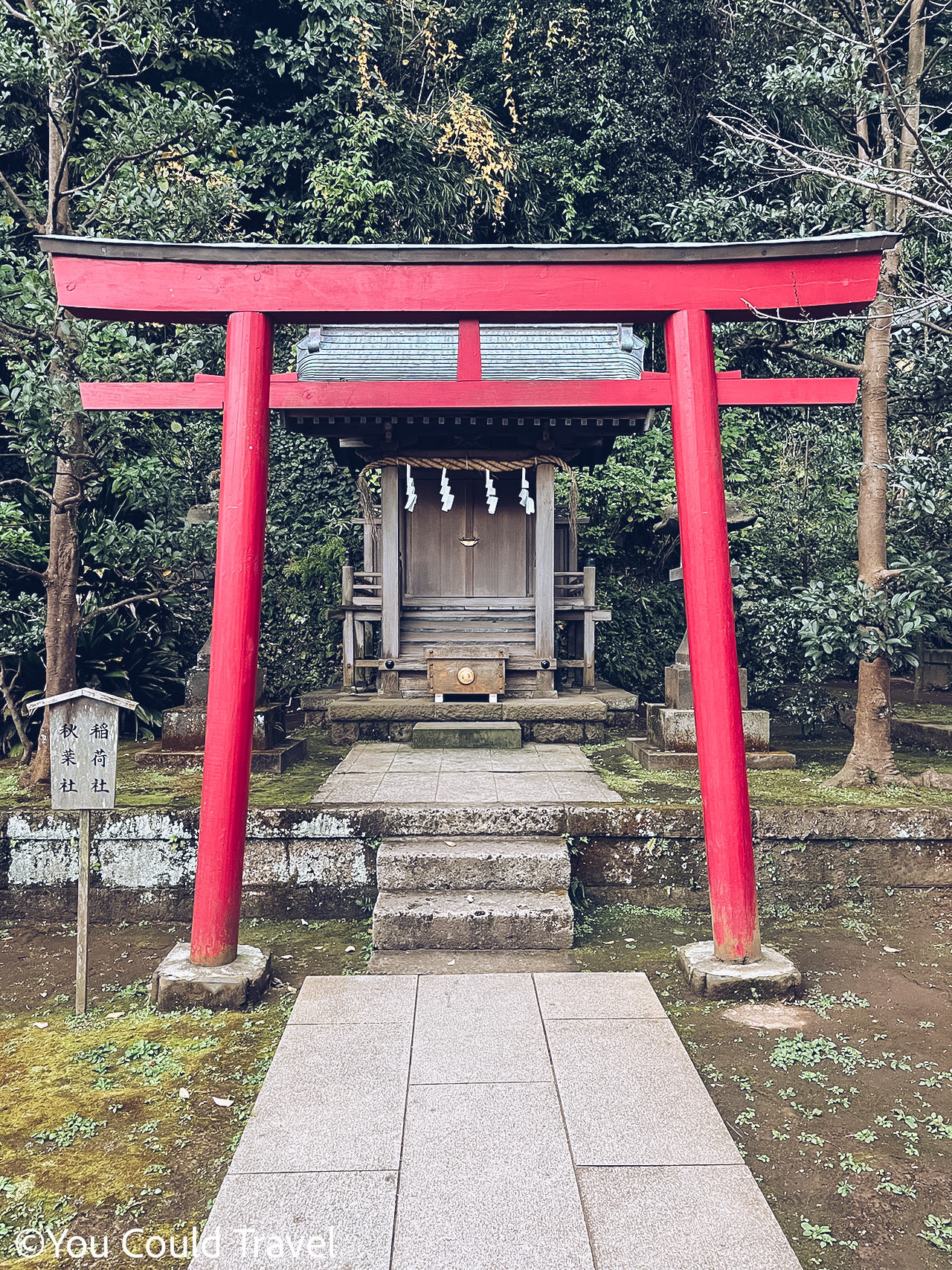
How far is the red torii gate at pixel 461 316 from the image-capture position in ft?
14.5

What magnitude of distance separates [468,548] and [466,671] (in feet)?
5.62

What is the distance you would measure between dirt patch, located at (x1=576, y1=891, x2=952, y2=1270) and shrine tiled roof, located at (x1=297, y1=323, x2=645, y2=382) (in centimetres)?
653

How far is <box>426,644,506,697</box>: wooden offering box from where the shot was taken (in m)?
Answer: 9.42

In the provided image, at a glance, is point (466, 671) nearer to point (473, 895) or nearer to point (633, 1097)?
point (473, 895)

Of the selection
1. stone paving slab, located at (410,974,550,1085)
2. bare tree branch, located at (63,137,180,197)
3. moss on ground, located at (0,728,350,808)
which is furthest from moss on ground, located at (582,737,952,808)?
bare tree branch, located at (63,137,180,197)

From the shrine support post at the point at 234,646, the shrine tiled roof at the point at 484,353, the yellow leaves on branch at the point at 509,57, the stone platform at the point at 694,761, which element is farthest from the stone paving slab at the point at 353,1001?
the yellow leaves on branch at the point at 509,57

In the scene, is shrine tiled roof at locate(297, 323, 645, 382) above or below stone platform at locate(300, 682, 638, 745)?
above

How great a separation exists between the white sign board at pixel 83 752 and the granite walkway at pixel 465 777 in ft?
6.24

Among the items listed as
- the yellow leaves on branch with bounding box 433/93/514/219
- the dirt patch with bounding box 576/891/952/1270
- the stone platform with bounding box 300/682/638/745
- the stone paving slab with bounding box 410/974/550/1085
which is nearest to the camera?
the dirt patch with bounding box 576/891/952/1270

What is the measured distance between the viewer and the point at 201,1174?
296 cm

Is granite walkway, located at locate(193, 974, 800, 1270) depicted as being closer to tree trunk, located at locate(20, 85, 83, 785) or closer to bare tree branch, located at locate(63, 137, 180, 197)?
tree trunk, located at locate(20, 85, 83, 785)

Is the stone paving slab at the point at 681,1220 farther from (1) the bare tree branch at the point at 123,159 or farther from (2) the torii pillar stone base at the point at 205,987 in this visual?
(1) the bare tree branch at the point at 123,159

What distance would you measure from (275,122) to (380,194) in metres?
3.42

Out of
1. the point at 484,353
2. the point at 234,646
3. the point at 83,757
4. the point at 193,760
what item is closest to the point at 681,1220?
the point at 234,646
